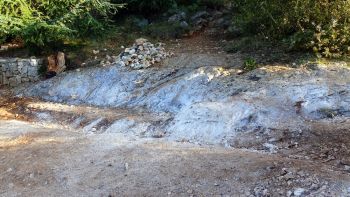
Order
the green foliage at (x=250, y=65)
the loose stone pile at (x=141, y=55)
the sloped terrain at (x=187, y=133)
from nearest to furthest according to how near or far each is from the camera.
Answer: the sloped terrain at (x=187, y=133)
the green foliage at (x=250, y=65)
the loose stone pile at (x=141, y=55)

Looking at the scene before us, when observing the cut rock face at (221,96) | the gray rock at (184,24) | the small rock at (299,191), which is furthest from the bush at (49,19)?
the small rock at (299,191)

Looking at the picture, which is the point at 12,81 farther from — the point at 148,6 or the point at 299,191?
the point at 299,191

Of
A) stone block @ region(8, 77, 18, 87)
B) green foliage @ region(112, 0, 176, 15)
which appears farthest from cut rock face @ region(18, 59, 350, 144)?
green foliage @ region(112, 0, 176, 15)

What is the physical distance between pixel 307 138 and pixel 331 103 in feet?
4.05

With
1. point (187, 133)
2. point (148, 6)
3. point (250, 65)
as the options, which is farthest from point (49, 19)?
point (187, 133)

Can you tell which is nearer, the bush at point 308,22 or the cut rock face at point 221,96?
the cut rock face at point 221,96

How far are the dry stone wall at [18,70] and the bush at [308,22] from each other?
647 cm

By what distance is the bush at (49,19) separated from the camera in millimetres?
12328

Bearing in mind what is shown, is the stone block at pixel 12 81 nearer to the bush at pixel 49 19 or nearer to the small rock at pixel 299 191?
the bush at pixel 49 19

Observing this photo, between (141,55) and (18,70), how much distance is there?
153 inches

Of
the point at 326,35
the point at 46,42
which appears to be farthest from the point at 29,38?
the point at 326,35

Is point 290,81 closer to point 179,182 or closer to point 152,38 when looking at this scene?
point 179,182

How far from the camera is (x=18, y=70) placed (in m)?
13.1

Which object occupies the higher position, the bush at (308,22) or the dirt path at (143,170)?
the bush at (308,22)
